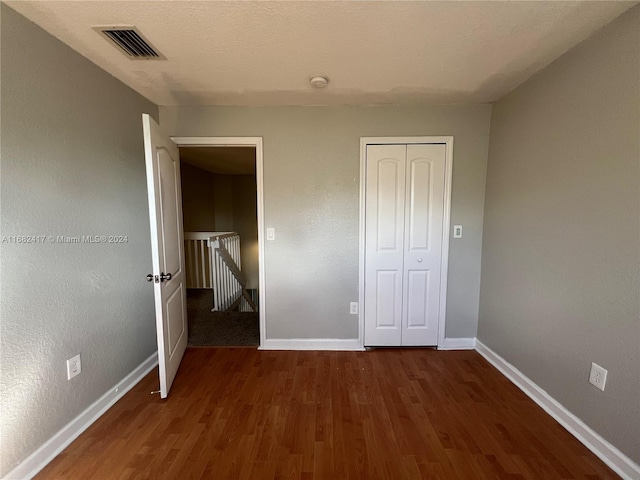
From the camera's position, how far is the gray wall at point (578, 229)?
1253 millimetres

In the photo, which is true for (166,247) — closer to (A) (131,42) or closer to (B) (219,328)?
(A) (131,42)

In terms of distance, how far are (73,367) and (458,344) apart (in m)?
2.99

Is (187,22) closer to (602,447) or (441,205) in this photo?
(441,205)

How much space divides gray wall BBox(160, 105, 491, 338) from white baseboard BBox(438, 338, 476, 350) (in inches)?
2.7

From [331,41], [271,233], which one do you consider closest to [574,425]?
[271,233]

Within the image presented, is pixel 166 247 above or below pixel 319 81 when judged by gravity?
below

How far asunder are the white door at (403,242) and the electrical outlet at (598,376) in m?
1.10

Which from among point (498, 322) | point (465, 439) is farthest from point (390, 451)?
point (498, 322)

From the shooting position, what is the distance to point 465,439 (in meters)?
1.49

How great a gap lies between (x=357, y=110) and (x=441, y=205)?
1.16 metres

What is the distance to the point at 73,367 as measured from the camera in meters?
1.52

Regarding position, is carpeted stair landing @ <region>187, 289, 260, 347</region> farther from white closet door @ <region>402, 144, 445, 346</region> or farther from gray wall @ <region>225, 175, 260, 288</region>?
gray wall @ <region>225, 175, 260, 288</region>

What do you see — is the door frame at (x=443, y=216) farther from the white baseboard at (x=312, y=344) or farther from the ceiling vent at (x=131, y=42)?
the ceiling vent at (x=131, y=42)

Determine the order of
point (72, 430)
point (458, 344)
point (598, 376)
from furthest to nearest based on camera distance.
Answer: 1. point (458, 344)
2. point (72, 430)
3. point (598, 376)
